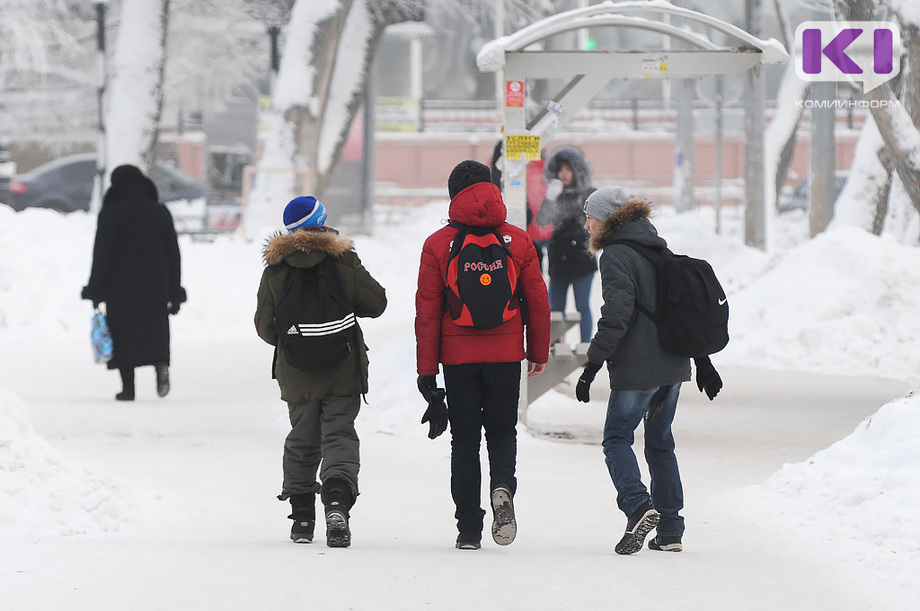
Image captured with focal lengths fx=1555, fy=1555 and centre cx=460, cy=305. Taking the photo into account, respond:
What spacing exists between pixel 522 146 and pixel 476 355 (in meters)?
4.14

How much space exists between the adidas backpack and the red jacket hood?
6 cm

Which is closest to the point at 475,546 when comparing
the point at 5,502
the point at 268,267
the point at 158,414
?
the point at 268,267

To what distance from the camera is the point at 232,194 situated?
89.9ft

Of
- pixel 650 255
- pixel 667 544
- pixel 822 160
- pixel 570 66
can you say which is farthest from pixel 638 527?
pixel 822 160

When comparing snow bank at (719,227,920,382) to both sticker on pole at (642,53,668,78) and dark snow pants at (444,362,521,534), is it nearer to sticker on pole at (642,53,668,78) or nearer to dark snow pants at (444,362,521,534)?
sticker on pole at (642,53,668,78)

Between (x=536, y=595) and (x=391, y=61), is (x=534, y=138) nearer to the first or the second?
(x=536, y=595)

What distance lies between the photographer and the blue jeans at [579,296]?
449 inches

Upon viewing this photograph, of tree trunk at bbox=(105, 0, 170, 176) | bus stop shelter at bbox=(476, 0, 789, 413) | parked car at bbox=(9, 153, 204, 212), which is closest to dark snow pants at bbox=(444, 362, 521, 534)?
bus stop shelter at bbox=(476, 0, 789, 413)

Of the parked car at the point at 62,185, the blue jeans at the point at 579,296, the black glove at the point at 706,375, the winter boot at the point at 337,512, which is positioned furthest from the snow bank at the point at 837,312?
the parked car at the point at 62,185

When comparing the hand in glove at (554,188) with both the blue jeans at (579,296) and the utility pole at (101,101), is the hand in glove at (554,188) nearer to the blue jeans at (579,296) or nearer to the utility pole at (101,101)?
the blue jeans at (579,296)

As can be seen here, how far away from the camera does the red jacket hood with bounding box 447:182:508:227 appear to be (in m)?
5.95

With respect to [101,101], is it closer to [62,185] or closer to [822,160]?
[822,160]

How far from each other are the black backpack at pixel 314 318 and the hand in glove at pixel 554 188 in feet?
18.1

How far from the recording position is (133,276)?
11.5 metres
